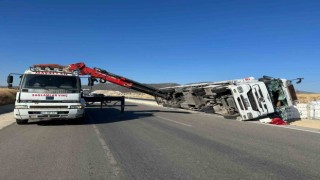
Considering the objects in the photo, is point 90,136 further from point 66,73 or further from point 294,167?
point 294,167

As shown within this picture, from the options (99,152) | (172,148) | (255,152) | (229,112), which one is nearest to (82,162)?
(99,152)

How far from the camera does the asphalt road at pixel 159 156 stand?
660 centimetres

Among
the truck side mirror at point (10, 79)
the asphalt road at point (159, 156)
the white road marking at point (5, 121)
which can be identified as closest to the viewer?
the asphalt road at point (159, 156)

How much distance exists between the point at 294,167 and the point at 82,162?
13.7 feet

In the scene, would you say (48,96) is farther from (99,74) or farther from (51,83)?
(99,74)

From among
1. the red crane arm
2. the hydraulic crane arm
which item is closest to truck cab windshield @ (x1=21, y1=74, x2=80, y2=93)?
the hydraulic crane arm

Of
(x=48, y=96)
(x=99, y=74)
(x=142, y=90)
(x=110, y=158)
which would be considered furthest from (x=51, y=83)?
(x=142, y=90)

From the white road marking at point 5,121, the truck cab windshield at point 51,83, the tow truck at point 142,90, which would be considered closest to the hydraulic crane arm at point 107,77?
the tow truck at point 142,90

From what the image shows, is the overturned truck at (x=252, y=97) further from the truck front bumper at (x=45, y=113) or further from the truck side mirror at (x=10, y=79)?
the truck side mirror at (x=10, y=79)

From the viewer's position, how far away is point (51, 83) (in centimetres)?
1575

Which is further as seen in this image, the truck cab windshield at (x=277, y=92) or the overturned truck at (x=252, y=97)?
the truck cab windshield at (x=277, y=92)

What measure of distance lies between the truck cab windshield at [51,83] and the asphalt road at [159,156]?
3505mm

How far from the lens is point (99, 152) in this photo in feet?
29.1

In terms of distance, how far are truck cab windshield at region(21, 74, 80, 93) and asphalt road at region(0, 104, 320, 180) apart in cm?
350
